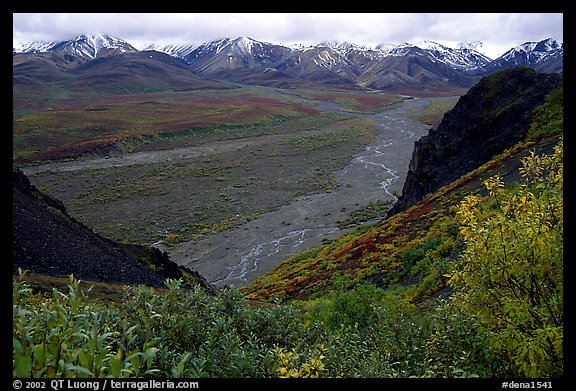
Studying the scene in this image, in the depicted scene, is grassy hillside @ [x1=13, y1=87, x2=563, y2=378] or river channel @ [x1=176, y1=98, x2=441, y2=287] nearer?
grassy hillside @ [x1=13, y1=87, x2=563, y2=378]

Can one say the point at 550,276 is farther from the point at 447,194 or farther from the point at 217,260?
the point at 217,260

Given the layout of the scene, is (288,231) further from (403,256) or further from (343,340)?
(343,340)

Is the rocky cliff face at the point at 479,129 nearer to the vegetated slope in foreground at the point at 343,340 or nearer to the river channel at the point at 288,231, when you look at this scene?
the river channel at the point at 288,231

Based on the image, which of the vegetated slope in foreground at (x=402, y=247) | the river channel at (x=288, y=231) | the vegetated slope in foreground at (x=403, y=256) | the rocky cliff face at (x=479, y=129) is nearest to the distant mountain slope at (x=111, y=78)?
the river channel at (x=288, y=231)

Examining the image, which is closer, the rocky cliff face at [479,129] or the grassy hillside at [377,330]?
the grassy hillside at [377,330]

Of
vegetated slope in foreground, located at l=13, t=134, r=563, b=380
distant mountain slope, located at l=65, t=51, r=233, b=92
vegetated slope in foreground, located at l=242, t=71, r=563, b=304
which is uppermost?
distant mountain slope, located at l=65, t=51, r=233, b=92

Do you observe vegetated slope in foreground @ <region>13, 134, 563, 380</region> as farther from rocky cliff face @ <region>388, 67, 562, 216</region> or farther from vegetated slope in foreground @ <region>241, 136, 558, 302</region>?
rocky cliff face @ <region>388, 67, 562, 216</region>

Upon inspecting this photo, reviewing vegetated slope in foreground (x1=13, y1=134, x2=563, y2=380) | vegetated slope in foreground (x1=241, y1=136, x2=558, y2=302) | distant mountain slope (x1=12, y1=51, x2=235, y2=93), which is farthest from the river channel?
distant mountain slope (x1=12, y1=51, x2=235, y2=93)
